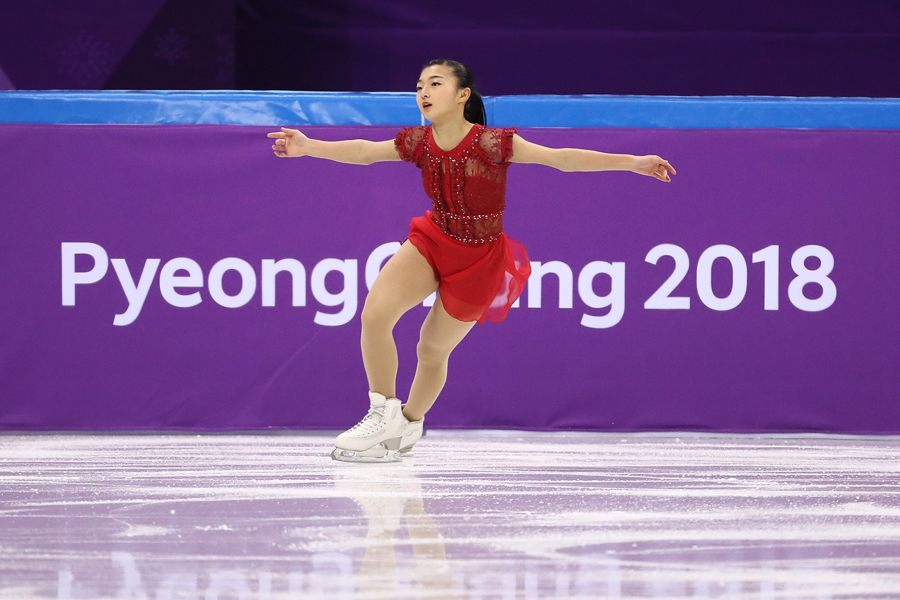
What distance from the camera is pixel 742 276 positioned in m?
3.36

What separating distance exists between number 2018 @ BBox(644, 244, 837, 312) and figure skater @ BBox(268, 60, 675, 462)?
2.21ft

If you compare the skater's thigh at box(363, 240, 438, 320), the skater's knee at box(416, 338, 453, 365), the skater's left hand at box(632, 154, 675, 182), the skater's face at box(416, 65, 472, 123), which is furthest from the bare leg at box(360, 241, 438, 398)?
the skater's left hand at box(632, 154, 675, 182)

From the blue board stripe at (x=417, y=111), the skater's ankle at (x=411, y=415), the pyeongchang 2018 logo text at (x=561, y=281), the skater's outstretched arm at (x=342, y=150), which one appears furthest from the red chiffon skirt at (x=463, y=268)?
the blue board stripe at (x=417, y=111)

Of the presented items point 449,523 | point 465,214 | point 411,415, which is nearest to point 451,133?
point 465,214

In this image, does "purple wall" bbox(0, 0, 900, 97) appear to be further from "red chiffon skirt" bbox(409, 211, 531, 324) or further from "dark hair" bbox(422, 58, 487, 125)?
"red chiffon skirt" bbox(409, 211, 531, 324)

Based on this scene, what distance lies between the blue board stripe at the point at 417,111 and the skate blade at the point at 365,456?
45.5 inches

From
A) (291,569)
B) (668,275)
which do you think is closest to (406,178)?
(668,275)

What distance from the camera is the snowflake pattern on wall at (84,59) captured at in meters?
5.38

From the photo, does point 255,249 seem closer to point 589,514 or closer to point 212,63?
point 589,514

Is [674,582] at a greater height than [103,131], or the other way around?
[103,131]

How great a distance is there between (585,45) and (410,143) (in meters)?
3.52

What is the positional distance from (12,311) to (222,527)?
177 centimetres

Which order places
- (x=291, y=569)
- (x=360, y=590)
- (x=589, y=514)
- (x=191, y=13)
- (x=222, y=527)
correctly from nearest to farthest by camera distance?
1. (x=360, y=590)
2. (x=291, y=569)
3. (x=222, y=527)
4. (x=589, y=514)
5. (x=191, y=13)

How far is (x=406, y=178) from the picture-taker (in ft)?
11.1
